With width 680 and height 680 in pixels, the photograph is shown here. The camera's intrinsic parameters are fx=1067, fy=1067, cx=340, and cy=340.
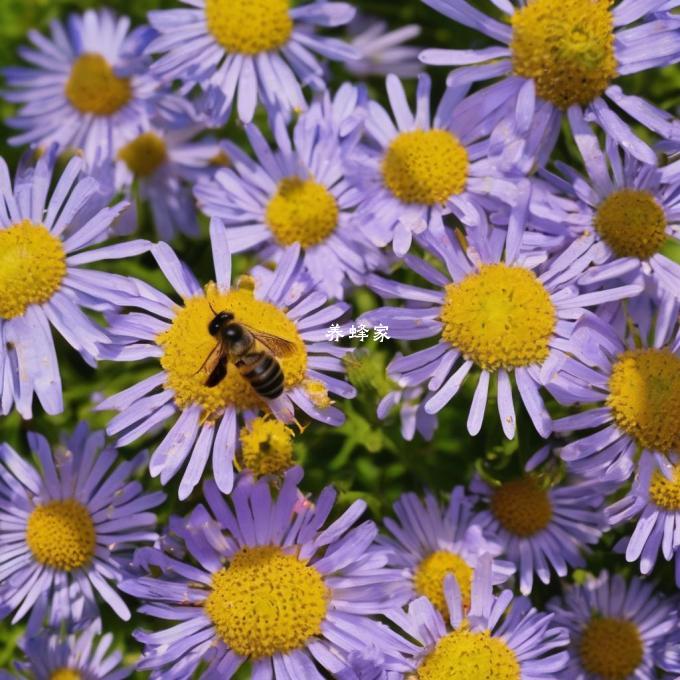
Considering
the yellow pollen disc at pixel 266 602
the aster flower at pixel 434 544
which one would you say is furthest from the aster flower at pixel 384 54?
the yellow pollen disc at pixel 266 602

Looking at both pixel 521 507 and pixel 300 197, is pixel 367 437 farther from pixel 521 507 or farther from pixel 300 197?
pixel 300 197

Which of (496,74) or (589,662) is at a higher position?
(496,74)

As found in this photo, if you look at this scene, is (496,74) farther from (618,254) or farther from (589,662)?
(589,662)

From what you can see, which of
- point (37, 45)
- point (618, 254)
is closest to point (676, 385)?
point (618, 254)

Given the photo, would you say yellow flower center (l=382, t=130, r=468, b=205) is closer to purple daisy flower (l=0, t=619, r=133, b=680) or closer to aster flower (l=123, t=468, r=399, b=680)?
aster flower (l=123, t=468, r=399, b=680)

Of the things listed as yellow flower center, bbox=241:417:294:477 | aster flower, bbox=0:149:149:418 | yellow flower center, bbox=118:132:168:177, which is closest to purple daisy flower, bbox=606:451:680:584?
yellow flower center, bbox=241:417:294:477

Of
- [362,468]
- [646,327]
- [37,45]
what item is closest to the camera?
[646,327]
